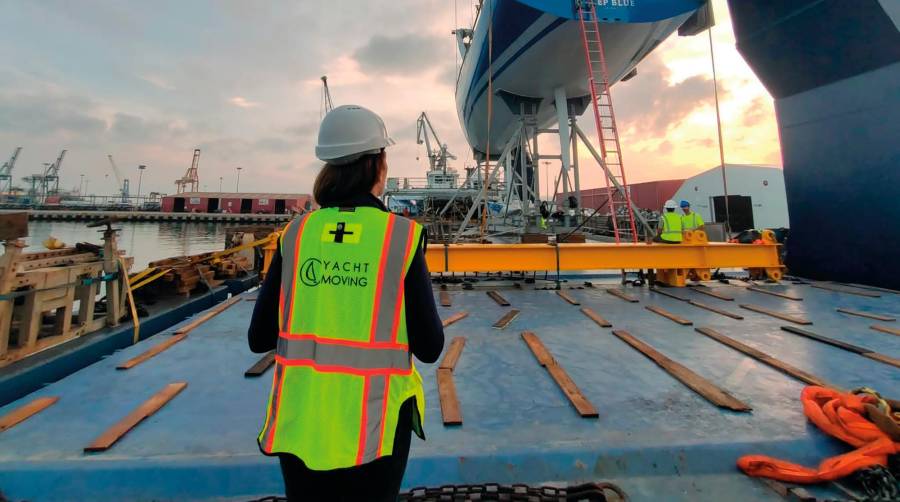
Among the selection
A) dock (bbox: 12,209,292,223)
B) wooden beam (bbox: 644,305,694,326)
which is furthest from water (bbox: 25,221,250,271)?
wooden beam (bbox: 644,305,694,326)

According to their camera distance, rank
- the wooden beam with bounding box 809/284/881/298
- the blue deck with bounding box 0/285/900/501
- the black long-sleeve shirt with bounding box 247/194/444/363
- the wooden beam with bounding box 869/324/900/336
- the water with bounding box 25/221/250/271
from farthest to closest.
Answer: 1. the water with bounding box 25/221/250/271
2. the wooden beam with bounding box 809/284/881/298
3. the wooden beam with bounding box 869/324/900/336
4. the blue deck with bounding box 0/285/900/501
5. the black long-sleeve shirt with bounding box 247/194/444/363

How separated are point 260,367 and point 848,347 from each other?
5173 mm

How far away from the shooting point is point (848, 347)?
345 centimetres

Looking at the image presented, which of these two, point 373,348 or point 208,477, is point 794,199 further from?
point 208,477

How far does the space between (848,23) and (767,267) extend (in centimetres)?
373

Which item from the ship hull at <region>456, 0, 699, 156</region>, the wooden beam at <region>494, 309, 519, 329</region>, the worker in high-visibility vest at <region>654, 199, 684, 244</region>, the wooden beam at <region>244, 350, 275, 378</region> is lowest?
the wooden beam at <region>244, 350, 275, 378</region>

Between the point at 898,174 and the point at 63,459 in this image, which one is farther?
the point at 898,174

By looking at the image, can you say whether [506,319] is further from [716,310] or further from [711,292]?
[711,292]

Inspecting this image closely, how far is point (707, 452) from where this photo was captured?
2.01m

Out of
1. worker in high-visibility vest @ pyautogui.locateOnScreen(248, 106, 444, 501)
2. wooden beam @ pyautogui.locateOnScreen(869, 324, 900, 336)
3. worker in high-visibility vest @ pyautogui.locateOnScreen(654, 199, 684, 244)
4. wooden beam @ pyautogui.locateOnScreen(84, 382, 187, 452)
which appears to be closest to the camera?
worker in high-visibility vest @ pyautogui.locateOnScreen(248, 106, 444, 501)

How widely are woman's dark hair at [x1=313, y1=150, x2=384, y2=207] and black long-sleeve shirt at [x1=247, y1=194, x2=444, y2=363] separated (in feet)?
0.09

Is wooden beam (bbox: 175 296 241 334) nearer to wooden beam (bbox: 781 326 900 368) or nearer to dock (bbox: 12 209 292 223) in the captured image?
wooden beam (bbox: 781 326 900 368)

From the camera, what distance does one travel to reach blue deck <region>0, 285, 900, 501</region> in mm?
1880

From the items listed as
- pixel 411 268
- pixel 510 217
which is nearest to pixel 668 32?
pixel 510 217
